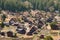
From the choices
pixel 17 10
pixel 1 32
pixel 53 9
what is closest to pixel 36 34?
pixel 1 32

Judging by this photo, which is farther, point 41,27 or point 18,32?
point 41,27

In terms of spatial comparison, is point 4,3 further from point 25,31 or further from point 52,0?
point 25,31

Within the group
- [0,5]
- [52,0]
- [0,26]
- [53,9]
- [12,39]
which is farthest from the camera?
[52,0]

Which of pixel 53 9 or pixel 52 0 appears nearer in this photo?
pixel 53 9

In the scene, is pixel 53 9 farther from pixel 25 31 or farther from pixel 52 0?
pixel 25 31

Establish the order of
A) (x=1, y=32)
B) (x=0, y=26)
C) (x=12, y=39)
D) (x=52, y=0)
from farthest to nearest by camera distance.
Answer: (x=52, y=0), (x=0, y=26), (x=1, y=32), (x=12, y=39)

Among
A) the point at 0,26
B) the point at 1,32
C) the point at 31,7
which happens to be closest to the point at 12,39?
the point at 1,32
